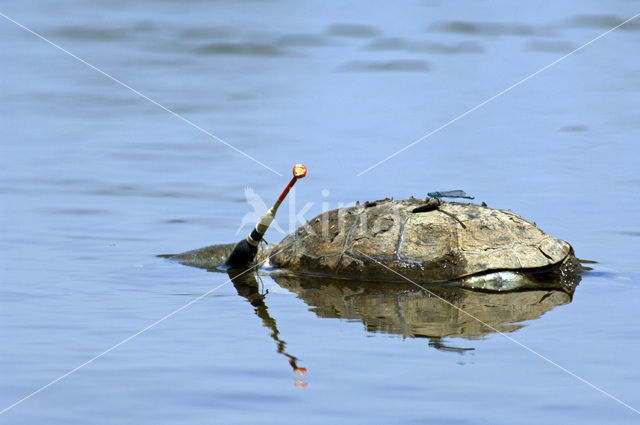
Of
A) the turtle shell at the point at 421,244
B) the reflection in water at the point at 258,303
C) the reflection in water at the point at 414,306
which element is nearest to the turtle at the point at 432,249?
the turtle shell at the point at 421,244

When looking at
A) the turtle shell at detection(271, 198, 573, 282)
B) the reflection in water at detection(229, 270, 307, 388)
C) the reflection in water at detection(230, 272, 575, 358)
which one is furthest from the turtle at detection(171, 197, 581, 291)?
the reflection in water at detection(229, 270, 307, 388)

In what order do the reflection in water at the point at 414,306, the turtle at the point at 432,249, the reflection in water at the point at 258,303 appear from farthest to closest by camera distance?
the turtle at the point at 432,249 → the reflection in water at the point at 414,306 → the reflection in water at the point at 258,303

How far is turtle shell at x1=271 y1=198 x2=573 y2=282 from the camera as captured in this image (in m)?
7.34

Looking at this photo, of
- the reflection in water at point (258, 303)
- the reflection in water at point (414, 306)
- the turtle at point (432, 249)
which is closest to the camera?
the reflection in water at point (258, 303)

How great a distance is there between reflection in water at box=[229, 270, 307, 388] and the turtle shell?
0.45 metres

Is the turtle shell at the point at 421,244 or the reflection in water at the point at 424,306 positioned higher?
the turtle shell at the point at 421,244

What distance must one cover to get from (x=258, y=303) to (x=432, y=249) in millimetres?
1523

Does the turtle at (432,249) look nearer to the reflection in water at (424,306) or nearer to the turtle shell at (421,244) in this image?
the turtle shell at (421,244)

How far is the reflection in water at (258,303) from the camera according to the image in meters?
5.19

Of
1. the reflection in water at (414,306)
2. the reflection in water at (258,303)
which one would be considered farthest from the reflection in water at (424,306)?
the reflection in water at (258,303)

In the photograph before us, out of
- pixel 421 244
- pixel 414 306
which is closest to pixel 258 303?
pixel 414 306

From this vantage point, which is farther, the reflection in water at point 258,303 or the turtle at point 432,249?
the turtle at point 432,249

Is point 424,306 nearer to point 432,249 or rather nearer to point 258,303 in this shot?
point 432,249

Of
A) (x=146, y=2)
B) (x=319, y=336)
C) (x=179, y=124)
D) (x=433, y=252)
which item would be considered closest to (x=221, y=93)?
(x=179, y=124)
